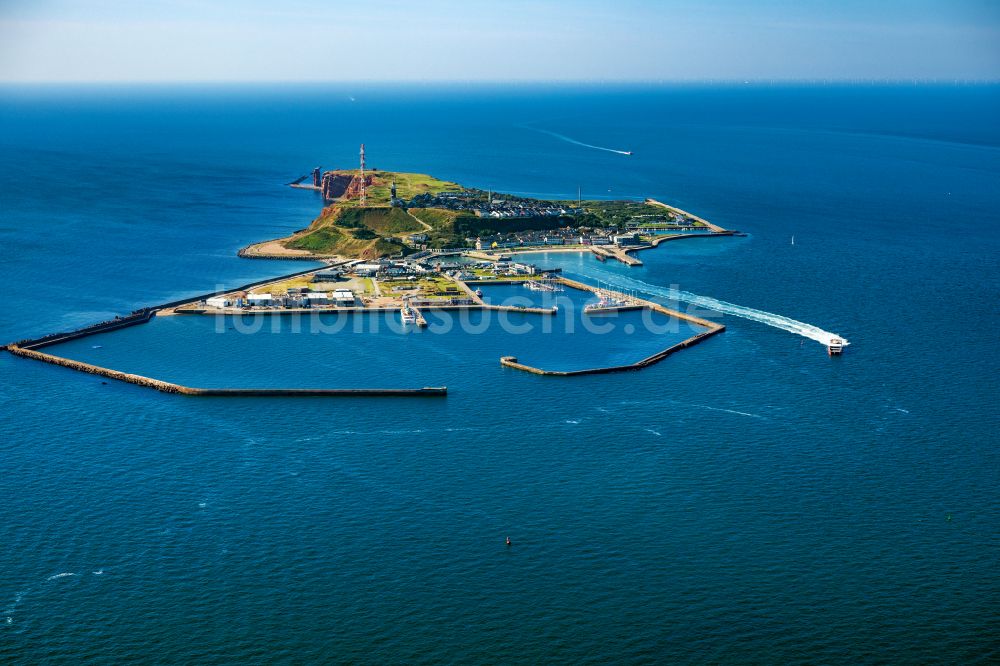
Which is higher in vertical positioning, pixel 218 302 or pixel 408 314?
pixel 218 302

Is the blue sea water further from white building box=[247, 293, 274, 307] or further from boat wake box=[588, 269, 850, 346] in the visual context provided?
white building box=[247, 293, 274, 307]

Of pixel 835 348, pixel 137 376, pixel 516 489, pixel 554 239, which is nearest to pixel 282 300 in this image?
pixel 137 376

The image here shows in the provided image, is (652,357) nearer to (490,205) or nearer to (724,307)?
(724,307)

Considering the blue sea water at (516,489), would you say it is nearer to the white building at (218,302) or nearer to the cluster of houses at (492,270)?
the white building at (218,302)

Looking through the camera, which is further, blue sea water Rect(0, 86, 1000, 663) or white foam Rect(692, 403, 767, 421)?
white foam Rect(692, 403, 767, 421)

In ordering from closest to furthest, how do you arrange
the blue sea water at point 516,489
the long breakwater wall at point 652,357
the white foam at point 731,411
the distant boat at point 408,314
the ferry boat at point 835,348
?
the blue sea water at point 516,489, the white foam at point 731,411, the long breakwater wall at point 652,357, the ferry boat at point 835,348, the distant boat at point 408,314

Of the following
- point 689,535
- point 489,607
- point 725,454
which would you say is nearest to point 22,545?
point 489,607

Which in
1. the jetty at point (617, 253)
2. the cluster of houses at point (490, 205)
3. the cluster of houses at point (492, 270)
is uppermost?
the cluster of houses at point (490, 205)

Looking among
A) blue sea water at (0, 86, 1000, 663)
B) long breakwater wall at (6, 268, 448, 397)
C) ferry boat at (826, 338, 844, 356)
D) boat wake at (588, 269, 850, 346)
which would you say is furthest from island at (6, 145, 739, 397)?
ferry boat at (826, 338, 844, 356)

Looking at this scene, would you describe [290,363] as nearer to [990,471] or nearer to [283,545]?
[283,545]

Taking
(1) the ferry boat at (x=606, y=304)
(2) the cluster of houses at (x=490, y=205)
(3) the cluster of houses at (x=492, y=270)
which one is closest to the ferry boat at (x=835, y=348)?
(1) the ferry boat at (x=606, y=304)
